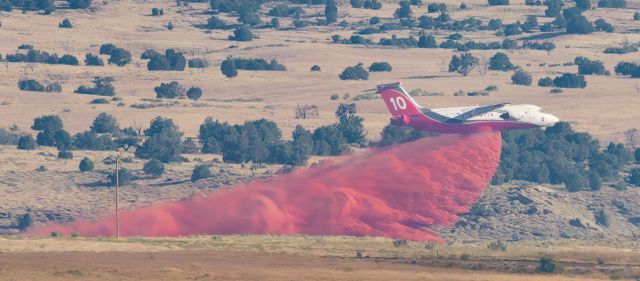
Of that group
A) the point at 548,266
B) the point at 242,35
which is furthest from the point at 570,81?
the point at 548,266

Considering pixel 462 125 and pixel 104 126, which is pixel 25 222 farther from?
pixel 462 125

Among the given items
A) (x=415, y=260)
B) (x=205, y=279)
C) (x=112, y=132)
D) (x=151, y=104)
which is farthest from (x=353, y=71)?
(x=205, y=279)

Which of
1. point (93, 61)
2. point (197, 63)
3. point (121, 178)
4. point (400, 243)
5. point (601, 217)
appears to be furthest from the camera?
point (197, 63)

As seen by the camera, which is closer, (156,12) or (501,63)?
(501,63)

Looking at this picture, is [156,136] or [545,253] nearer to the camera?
[545,253]

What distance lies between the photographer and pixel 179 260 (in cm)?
7994

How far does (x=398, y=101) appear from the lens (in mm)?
94938

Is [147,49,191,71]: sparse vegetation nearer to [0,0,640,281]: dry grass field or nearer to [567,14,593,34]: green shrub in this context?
[0,0,640,281]: dry grass field

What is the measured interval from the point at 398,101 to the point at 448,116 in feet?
9.33

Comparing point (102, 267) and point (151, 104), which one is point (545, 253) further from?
point (151, 104)

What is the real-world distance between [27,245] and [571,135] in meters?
57.9

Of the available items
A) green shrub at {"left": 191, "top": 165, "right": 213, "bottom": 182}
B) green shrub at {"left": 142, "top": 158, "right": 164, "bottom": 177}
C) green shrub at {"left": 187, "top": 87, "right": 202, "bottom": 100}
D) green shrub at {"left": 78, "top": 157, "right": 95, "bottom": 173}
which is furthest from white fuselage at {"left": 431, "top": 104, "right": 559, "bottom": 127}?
green shrub at {"left": 187, "top": 87, "right": 202, "bottom": 100}

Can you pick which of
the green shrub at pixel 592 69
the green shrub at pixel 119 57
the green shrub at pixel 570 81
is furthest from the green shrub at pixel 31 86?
the green shrub at pixel 592 69

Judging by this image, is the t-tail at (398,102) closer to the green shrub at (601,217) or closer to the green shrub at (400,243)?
the green shrub at (400,243)
